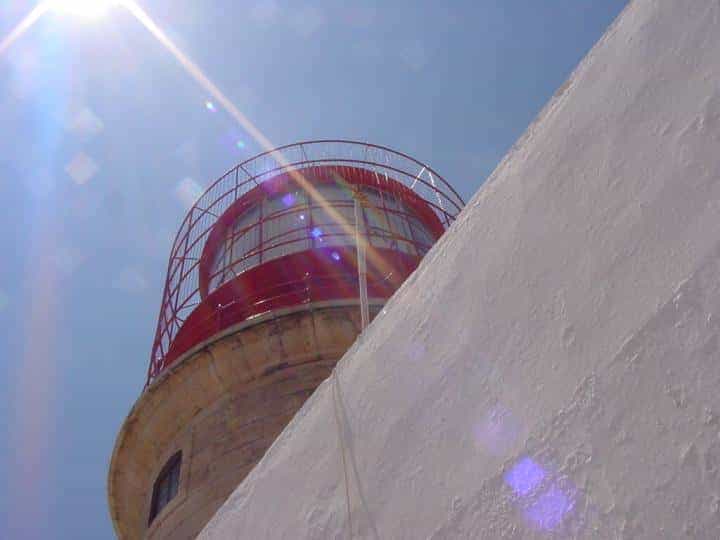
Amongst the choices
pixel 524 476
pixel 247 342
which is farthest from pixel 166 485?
pixel 524 476

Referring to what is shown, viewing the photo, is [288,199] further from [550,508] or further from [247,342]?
[550,508]

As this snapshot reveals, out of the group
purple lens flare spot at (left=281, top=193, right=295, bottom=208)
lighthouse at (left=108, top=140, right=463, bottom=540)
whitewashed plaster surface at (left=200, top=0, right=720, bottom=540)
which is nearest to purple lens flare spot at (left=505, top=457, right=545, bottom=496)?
whitewashed plaster surface at (left=200, top=0, right=720, bottom=540)

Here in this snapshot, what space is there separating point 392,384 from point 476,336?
0.38 meters

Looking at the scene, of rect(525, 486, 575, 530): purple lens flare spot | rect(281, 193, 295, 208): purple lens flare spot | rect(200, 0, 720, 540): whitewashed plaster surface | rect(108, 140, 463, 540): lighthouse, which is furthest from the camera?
rect(281, 193, 295, 208): purple lens flare spot

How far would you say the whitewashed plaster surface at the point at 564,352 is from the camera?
6.78 feet

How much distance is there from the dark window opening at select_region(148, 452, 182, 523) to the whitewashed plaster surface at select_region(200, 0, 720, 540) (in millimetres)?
6038

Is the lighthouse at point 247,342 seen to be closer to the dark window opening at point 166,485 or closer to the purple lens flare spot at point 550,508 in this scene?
the dark window opening at point 166,485

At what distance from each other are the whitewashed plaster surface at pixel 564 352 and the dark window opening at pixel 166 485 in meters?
6.04

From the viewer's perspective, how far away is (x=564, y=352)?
238cm

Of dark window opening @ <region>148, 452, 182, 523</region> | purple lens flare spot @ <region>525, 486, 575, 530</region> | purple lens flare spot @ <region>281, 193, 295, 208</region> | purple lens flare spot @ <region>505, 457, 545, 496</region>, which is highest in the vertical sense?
purple lens flare spot @ <region>281, 193, 295, 208</region>

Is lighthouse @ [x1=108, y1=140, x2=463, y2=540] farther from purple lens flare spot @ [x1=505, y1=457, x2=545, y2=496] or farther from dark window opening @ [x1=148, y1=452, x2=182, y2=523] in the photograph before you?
purple lens flare spot @ [x1=505, y1=457, x2=545, y2=496]

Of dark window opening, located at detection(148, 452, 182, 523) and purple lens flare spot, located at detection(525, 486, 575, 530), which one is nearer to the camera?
purple lens flare spot, located at detection(525, 486, 575, 530)

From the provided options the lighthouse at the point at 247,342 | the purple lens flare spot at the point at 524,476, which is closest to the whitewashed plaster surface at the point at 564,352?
the purple lens flare spot at the point at 524,476

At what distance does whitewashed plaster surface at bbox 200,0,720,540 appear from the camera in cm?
207
